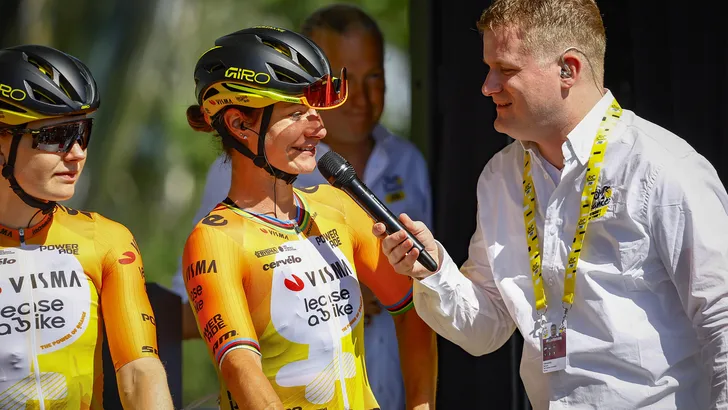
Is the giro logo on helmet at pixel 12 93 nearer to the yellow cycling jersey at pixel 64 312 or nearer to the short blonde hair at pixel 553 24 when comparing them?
the yellow cycling jersey at pixel 64 312

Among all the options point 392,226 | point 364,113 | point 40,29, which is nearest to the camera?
point 392,226

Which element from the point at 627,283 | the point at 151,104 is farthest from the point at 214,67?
the point at 627,283

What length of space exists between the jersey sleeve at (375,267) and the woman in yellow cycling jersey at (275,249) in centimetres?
5

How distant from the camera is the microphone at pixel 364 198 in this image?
3.08 metres

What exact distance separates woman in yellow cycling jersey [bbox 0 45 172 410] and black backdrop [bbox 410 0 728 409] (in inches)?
69.5

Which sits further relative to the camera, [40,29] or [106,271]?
[40,29]

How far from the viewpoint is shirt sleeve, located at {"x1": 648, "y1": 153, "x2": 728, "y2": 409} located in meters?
2.99

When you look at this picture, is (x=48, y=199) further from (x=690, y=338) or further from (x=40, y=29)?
(x=690, y=338)

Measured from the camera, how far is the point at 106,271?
10.5ft

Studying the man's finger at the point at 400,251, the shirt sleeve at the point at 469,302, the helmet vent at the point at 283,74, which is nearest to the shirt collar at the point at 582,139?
the shirt sleeve at the point at 469,302

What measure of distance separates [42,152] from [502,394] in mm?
2428

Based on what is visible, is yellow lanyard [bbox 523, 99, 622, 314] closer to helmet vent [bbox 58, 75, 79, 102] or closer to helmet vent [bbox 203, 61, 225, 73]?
helmet vent [bbox 203, 61, 225, 73]

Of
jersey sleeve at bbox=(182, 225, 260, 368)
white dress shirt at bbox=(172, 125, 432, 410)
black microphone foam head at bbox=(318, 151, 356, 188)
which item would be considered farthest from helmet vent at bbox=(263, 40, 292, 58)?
white dress shirt at bbox=(172, 125, 432, 410)

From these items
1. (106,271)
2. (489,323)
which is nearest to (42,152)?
(106,271)
